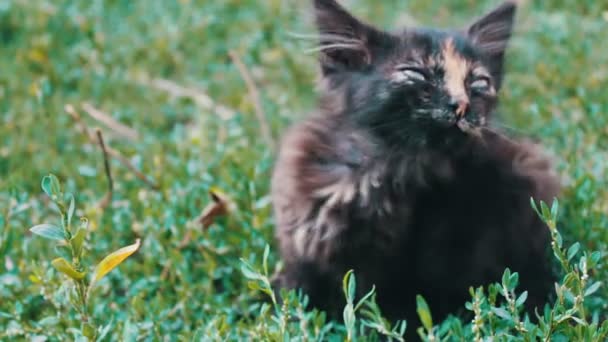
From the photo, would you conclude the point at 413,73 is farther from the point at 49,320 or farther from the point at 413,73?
the point at 49,320

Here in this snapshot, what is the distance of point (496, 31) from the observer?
299 centimetres

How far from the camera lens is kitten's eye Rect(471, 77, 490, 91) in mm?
2643

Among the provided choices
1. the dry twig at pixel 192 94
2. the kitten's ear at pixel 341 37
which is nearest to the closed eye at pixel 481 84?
the kitten's ear at pixel 341 37

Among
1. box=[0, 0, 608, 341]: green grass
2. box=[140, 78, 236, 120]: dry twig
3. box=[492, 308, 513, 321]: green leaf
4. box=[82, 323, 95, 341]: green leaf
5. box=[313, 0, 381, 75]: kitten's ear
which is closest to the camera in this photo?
box=[492, 308, 513, 321]: green leaf

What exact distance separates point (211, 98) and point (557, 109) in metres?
1.70

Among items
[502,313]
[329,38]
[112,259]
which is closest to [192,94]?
[329,38]

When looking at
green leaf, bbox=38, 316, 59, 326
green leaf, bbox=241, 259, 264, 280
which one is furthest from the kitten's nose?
green leaf, bbox=38, 316, 59, 326

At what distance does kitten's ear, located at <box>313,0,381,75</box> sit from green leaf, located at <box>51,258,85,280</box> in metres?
1.07

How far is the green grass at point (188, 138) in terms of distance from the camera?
2.85 meters

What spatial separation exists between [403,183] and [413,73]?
1.11ft

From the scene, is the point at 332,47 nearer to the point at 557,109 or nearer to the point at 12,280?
the point at 12,280

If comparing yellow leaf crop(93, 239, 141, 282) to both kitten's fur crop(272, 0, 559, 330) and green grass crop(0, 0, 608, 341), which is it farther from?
kitten's fur crop(272, 0, 559, 330)

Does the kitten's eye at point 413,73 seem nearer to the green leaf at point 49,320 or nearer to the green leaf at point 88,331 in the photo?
the green leaf at point 88,331

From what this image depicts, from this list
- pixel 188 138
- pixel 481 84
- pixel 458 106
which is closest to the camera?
pixel 458 106
